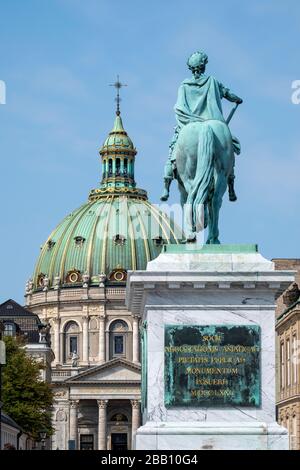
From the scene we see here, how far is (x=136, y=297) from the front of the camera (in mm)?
28125

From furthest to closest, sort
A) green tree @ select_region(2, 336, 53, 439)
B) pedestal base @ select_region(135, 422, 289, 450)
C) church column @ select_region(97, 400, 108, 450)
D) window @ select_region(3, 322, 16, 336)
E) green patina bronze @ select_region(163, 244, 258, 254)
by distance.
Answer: church column @ select_region(97, 400, 108, 450)
window @ select_region(3, 322, 16, 336)
green tree @ select_region(2, 336, 53, 439)
green patina bronze @ select_region(163, 244, 258, 254)
pedestal base @ select_region(135, 422, 289, 450)

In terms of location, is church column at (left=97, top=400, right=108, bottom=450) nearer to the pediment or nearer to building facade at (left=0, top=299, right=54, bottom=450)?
the pediment

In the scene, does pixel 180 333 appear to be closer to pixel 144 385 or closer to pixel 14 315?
pixel 144 385

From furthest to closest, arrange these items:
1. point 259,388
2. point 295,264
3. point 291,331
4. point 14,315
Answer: point 14,315, point 295,264, point 291,331, point 259,388

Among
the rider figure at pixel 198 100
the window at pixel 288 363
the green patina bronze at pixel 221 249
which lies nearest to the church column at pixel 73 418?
the window at pixel 288 363

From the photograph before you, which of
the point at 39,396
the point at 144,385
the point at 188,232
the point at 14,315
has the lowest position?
the point at 144,385

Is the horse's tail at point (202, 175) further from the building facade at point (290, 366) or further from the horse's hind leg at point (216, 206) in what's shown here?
the building facade at point (290, 366)

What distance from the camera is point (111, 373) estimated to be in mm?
186625

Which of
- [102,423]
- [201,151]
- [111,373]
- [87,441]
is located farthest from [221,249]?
[87,441]

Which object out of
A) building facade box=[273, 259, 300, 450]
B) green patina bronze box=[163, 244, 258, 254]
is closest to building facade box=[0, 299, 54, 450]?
building facade box=[273, 259, 300, 450]

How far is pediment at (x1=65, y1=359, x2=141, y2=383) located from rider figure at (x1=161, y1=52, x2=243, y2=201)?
15532 centimetres

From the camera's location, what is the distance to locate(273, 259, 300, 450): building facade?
2950 inches
